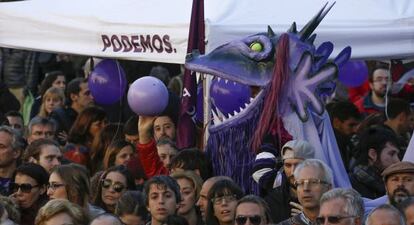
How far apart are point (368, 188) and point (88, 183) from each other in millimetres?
2172

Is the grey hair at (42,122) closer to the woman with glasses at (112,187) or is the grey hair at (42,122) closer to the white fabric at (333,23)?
the white fabric at (333,23)

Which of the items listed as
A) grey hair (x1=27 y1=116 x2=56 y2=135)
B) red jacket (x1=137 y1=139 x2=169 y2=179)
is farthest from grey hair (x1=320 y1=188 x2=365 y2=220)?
grey hair (x1=27 y1=116 x2=56 y2=135)

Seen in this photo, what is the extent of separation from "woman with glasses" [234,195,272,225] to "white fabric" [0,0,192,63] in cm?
281

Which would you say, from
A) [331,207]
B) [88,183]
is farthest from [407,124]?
[331,207]

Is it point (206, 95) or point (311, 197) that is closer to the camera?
point (311, 197)

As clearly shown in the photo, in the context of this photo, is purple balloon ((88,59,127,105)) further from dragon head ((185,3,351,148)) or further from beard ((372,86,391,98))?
beard ((372,86,391,98))

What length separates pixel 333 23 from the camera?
44.9ft

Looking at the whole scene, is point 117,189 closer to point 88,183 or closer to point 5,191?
point 88,183

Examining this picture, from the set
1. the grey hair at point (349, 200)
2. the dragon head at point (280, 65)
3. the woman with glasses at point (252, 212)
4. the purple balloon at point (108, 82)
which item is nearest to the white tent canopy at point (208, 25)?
the purple balloon at point (108, 82)

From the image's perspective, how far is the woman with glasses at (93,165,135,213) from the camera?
488 inches

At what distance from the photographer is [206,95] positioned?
44.0 ft

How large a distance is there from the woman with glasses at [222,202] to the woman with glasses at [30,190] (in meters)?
1.42

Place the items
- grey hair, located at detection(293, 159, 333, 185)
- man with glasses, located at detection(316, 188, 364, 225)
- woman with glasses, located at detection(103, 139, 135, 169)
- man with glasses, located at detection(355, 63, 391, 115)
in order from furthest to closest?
man with glasses, located at detection(355, 63, 391, 115), woman with glasses, located at detection(103, 139, 135, 169), grey hair, located at detection(293, 159, 333, 185), man with glasses, located at detection(316, 188, 364, 225)

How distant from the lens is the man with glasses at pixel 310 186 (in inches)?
431
